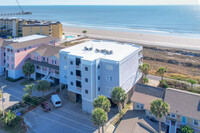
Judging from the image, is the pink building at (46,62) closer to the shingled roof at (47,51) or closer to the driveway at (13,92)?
the shingled roof at (47,51)

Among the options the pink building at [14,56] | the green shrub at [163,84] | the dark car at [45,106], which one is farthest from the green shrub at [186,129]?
the pink building at [14,56]

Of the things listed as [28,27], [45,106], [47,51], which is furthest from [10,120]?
[28,27]

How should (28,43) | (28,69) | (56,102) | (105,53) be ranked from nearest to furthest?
1. (56,102)
2. (105,53)
3. (28,69)
4. (28,43)

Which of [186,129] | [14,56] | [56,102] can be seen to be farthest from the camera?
[14,56]

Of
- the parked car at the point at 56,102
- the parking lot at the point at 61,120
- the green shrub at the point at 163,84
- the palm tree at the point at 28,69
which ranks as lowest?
the parking lot at the point at 61,120

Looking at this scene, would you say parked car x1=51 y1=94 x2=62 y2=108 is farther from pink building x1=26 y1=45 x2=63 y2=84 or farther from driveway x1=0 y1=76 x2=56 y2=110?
pink building x1=26 y1=45 x2=63 y2=84

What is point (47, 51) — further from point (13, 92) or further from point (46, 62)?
point (13, 92)
